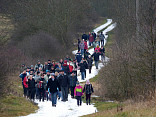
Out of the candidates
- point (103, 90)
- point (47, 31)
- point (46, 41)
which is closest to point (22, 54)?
point (46, 41)

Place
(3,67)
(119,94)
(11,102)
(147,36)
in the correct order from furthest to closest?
1. (119,94)
2. (11,102)
3. (147,36)
4. (3,67)

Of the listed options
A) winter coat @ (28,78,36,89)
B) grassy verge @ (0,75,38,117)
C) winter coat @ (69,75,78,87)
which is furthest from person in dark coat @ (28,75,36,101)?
winter coat @ (69,75,78,87)

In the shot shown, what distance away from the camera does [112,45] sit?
97.0 feet

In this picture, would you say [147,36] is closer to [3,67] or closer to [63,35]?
[3,67]

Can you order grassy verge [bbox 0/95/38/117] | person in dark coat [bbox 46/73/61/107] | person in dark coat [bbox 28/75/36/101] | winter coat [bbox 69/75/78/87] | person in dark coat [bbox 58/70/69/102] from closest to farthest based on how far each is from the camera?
grassy verge [bbox 0/95/38/117] < person in dark coat [bbox 46/73/61/107] < person in dark coat [bbox 28/75/36/101] < person in dark coat [bbox 58/70/69/102] < winter coat [bbox 69/75/78/87]

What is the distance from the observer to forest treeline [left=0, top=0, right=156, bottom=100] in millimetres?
16656

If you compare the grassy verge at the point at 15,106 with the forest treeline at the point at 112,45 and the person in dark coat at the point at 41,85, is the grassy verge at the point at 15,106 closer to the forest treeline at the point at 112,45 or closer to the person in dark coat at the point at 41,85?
the person in dark coat at the point at 41,85

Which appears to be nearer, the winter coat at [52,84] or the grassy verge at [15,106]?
the grassy verge at [15,106]

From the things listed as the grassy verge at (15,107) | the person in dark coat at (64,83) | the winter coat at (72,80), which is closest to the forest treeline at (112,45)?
the grassy verge at (15,107)

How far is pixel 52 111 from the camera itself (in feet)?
55.5

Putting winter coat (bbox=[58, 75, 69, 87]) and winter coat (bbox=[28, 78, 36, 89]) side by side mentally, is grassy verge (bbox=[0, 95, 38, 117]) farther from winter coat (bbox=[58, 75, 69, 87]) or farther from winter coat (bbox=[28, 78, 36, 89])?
winter coat (bbox=[58, 75, 69, 87])

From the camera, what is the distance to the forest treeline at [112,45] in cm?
1666

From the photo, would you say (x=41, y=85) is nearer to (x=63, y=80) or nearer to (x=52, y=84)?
(x=63, y=80)

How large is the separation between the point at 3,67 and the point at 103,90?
721 cm
